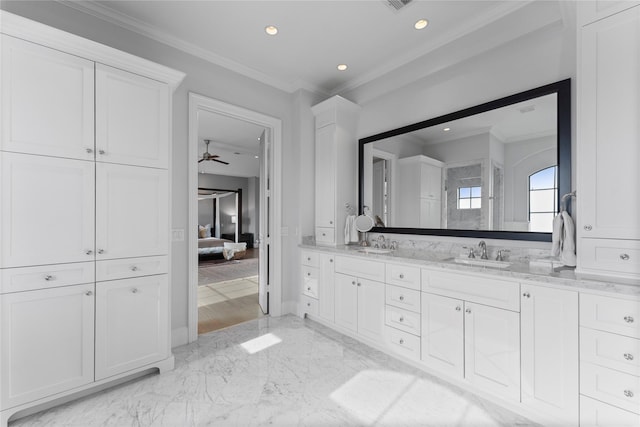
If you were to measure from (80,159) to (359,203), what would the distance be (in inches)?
102

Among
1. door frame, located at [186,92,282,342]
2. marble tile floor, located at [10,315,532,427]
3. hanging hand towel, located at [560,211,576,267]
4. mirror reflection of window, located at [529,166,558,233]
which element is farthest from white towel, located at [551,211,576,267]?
door frame, located at [186,92,282,342]

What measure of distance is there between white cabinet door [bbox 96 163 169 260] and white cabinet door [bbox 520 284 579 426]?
2.50 metres

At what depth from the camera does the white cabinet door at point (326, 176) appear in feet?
10.6

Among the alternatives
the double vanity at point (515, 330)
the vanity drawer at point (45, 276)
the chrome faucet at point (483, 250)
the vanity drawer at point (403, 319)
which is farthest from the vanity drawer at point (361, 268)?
the vanity drawer at point (45, 276)

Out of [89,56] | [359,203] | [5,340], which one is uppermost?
[89,56]

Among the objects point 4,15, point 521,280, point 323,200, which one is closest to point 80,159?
point 4,15

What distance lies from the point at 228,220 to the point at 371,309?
838 cm

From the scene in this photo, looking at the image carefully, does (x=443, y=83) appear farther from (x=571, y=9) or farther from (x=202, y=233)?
(x=202, y=233)

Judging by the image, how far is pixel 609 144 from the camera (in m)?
1.50

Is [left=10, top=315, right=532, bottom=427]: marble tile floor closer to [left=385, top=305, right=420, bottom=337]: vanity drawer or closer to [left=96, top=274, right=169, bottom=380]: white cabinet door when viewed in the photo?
[left=96, top=274, right=169, bottom=380]: white cabinet door

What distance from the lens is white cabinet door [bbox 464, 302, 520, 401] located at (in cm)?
171

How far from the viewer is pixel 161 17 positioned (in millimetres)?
A: 2312

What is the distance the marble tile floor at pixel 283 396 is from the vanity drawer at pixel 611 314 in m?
0.74

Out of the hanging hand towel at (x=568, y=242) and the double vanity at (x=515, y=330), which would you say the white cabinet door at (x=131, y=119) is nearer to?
the double vanity at (x=515, y=330)
